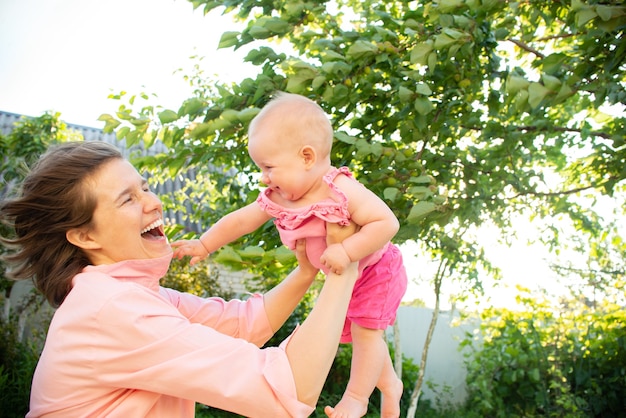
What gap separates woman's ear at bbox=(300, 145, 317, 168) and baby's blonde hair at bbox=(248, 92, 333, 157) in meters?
0.01

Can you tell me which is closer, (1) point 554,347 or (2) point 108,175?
(2) point 108,175

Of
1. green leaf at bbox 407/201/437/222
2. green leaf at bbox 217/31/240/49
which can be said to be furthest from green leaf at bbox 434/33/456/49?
green leaf at bbox 217/31/240/49

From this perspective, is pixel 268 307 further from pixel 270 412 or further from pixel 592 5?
pixel 592 5

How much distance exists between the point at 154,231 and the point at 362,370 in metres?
0.69

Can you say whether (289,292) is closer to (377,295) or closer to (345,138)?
(377,295)

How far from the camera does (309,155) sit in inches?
58.9

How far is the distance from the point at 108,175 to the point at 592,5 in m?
1.76

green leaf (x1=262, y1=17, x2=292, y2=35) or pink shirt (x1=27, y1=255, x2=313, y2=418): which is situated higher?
green leaf (x1=262, y1=17, x2=292, y2=35)

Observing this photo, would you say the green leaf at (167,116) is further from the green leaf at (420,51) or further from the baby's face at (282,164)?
the baby's face at (282,164)

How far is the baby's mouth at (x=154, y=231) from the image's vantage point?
5.03 ft

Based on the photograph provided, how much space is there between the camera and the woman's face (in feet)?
4.81

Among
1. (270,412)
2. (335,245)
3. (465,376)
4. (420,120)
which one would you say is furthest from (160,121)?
(465,376)

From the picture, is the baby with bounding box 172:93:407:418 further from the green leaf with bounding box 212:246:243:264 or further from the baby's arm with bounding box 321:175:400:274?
the green leaf with bounding box 212:246:243:264

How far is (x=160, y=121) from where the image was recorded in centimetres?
286
